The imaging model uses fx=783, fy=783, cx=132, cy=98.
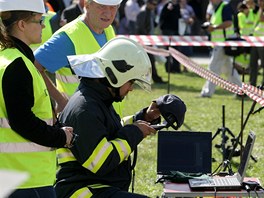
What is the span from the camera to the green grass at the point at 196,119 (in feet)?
26.0

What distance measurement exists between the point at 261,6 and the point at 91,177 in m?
11.8

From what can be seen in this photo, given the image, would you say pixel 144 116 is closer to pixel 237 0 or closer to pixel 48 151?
pixel 48 151

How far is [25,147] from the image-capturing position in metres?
3.85

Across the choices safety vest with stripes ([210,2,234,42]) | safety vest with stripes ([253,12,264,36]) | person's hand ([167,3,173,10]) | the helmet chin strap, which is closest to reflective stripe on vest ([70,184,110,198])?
the helmet chin strap

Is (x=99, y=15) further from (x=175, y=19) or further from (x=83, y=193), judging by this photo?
(x=175, y=19)

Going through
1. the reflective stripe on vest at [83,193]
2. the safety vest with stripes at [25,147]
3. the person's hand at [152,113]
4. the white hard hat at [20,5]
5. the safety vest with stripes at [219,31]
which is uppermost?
the white hard hat at [20,5]

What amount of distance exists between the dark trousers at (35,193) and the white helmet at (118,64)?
69 cm

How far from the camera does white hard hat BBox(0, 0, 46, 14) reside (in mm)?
3910

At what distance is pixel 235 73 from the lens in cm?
1406

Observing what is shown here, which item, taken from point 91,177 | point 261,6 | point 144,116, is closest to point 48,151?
point 91,177

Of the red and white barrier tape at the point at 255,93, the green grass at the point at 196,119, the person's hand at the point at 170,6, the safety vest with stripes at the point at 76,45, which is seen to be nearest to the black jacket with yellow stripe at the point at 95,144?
the safety vest with stripes at the point at 76,45

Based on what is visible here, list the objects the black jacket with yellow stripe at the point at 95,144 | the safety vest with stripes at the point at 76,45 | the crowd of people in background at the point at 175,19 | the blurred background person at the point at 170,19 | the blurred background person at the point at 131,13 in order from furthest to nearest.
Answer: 1. the blurred background person at the point at 131,13
2. the blurred background person at the point at 170,19
3. the crowd of people in background at the point at 175,19
4. the safety vest with stripes at the point at 76,45
5. the black jacket with yellow stripe at the point at 95,144

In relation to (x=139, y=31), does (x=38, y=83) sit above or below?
above

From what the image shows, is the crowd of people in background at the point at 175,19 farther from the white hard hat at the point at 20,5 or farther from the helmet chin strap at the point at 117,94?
the white hard hat at the point at 20,5
